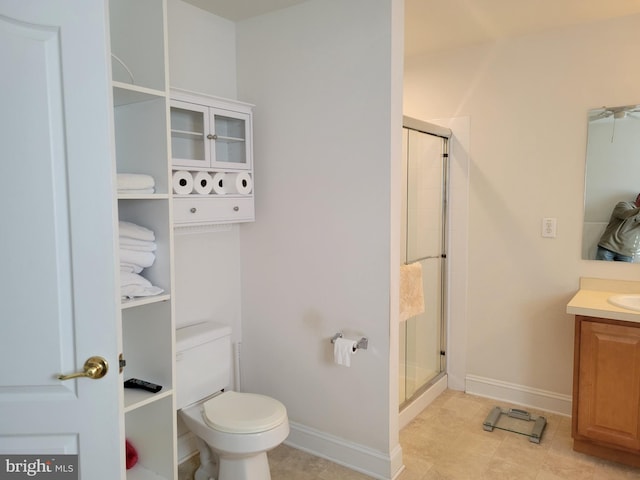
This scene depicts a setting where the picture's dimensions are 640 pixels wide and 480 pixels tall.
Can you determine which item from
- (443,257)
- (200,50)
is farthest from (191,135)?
(443,257)

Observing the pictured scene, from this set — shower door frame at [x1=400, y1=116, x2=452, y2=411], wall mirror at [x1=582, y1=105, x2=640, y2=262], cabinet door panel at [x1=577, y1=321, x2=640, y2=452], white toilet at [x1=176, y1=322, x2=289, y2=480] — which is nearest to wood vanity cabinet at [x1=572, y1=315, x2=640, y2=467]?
cabinet door panel at [x1=577, y1=321, x2=640, y2=452]

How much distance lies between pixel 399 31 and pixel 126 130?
53.3 inches

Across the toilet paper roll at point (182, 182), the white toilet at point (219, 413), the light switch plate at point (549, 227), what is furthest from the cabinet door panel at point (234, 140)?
the light switch plate at point (549, 227)

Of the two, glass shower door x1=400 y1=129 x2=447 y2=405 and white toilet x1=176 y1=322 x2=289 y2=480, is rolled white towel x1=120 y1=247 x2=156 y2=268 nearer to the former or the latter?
white toilet x1=176 y1=322 x2=289 y2=480

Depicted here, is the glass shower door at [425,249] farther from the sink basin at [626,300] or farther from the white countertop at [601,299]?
the sink basin at [626,300]

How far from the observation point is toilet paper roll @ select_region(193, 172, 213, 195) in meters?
2.40

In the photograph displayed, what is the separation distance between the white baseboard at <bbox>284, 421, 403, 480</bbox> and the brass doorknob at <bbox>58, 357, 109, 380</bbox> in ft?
4.95

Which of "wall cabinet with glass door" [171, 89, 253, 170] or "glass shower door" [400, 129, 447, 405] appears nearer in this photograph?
"wall cabinet with glass door" [171, 89, 253, 170]

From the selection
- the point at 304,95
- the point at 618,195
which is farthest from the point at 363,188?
the point at 618,195

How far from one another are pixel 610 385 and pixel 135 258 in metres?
2.40

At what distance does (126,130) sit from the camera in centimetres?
203

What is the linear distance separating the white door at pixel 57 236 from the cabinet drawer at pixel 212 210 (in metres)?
0.82

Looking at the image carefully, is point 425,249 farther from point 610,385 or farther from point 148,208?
point 148,208

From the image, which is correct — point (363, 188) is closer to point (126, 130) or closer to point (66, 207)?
point (126, 130)
